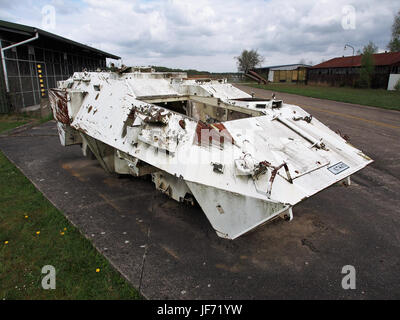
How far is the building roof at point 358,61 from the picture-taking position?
3028 cm

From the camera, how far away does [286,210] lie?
289 cm

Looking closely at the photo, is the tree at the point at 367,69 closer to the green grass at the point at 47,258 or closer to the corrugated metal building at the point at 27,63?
the corrugated metal building at the point at 27,63

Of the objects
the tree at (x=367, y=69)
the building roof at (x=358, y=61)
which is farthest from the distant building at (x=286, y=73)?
the tree at (x=367, y=69)

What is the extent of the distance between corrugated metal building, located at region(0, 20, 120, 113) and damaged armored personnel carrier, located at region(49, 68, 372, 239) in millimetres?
8687

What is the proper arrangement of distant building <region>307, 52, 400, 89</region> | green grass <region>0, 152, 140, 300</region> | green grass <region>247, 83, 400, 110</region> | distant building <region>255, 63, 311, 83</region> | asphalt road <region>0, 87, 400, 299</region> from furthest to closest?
distant building <region>255, 63, 311, 83</region> → distant building <region>307, 52, 400, 89</region> → green grass <region>247, 83, 400, 110</region> → asphalt road <region>0, 87, 400, 299</region> → green grass <region>0, 152, 140, 300</region>

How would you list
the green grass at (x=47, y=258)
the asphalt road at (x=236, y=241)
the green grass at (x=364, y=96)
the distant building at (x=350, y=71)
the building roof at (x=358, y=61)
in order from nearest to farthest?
the green grass at (x=47, y=258), the asphalt road at (x=236, y=241), the green grass at (x=364, y=96), the distant building at (x=350, y=71), the building roof at (x=358, y=61)

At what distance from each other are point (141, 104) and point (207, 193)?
1.76 m

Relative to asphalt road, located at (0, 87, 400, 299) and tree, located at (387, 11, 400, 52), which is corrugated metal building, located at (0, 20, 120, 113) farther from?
tree, located at (387, 11, 400, 52)

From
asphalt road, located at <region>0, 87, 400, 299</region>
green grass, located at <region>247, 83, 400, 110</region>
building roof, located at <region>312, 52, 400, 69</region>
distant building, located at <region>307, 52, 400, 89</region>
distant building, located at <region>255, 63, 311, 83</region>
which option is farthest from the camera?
distant building, located at <region>255, 63, 311, 83</region>

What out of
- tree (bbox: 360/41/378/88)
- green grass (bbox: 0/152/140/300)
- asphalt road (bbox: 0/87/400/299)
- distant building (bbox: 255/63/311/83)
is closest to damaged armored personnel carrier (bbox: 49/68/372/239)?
asphalt road (bbox: 0/87/400/299)

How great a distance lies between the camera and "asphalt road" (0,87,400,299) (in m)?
3.13

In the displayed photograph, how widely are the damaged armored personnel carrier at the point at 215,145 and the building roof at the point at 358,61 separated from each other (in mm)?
30396

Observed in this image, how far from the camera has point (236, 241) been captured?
155 inches
